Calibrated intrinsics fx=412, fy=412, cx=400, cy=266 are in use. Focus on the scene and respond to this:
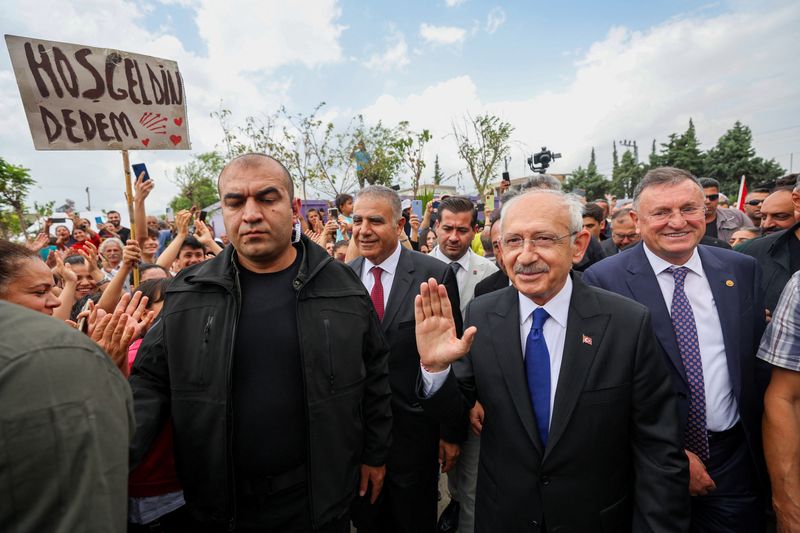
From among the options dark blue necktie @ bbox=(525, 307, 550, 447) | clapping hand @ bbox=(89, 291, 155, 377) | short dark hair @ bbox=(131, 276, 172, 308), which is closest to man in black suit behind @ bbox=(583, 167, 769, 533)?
dark blue necktie @ bbox=(525, 307, 550, 447)

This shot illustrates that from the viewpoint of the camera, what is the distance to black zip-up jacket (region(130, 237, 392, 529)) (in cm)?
183

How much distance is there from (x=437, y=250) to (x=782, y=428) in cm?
303

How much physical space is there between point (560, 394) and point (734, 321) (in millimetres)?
1158

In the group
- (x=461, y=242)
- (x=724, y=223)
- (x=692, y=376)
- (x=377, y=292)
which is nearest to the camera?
(x=692, y=376)

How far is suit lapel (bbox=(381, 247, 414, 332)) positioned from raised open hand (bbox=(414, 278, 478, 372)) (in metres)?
1.02

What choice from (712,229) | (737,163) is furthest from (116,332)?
(737,163)

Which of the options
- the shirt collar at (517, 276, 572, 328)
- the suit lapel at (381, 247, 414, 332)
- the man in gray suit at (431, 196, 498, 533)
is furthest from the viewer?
the man in gray suit at (431, 196, 498, 533)

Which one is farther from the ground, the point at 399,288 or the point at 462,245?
the point at 462,245

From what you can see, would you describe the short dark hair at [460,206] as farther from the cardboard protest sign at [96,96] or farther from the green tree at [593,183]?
Result: the green tree at [593,183]

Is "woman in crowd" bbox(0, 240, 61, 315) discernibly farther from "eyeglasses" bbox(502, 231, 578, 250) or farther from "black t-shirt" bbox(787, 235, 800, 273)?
"black t-shirt" bbox(787, 235, 800, 273)

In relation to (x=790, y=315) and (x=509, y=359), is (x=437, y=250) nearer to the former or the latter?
(x=509, y=359)

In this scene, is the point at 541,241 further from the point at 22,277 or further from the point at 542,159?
the point at 542,159

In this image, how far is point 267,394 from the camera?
1.92 meters

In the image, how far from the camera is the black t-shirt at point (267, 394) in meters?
1.90
